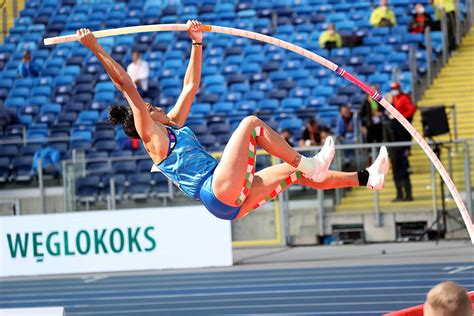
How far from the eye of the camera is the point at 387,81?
1745cm

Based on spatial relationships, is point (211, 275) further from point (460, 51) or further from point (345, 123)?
point (460, 51)

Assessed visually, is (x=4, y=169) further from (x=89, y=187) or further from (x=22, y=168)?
(x=89, y=187)

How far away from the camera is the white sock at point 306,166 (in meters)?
6.81

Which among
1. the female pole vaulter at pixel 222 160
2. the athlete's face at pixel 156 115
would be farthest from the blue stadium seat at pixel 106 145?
the athlete's face at pixel 156 115

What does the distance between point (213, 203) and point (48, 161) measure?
910 cm

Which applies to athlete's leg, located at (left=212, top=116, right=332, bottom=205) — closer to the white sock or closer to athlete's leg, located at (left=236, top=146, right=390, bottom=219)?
the white sock

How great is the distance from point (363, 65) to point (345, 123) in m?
3.10

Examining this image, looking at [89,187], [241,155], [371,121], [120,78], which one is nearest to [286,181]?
[241,155]

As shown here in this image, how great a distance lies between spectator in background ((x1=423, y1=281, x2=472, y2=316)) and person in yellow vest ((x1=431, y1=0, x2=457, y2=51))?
14.6m

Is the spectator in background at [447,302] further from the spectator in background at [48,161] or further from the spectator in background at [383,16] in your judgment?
the spectator in background at [383,16]

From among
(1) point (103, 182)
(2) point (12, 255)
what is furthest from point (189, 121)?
(2) point (12, 255)

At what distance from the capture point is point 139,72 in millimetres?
17922

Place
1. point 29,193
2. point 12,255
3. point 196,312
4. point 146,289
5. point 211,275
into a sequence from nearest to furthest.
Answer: point 196,312, point 146,289, point 211,275, point 12,255, point 29,193

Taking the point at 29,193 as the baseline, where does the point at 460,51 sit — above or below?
above
